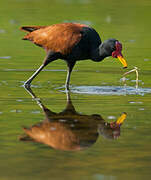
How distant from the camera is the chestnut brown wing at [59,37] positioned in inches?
406

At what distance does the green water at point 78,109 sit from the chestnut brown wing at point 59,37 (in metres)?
0.68

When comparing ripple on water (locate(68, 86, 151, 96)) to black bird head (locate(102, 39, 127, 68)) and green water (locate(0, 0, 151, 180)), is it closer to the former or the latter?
green water (locate(0, 0, 151, 180))

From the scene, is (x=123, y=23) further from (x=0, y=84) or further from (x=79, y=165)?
(x=79, y=165)

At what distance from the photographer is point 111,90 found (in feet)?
33.6

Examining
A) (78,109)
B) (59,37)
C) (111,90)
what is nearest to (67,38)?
(59,37)

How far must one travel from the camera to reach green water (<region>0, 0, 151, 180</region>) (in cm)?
603

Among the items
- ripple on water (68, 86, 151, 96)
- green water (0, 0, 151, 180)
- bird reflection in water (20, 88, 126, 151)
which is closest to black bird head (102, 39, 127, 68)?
ripple on water (68, 86, 151, 96)

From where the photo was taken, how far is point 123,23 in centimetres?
2047

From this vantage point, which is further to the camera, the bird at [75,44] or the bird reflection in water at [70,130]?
the bird at [75,44]

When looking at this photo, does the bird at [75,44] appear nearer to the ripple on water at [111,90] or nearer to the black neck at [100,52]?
the black neck at [100,52]

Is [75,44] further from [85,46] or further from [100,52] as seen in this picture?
[100,52]

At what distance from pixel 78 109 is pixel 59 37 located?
83.6 inches

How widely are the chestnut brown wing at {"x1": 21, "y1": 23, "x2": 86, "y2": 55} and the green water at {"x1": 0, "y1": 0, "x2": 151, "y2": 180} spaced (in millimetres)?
683

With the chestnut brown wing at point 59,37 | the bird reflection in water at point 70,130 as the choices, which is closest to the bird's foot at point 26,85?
the chestnut brown wing at point 59,37
